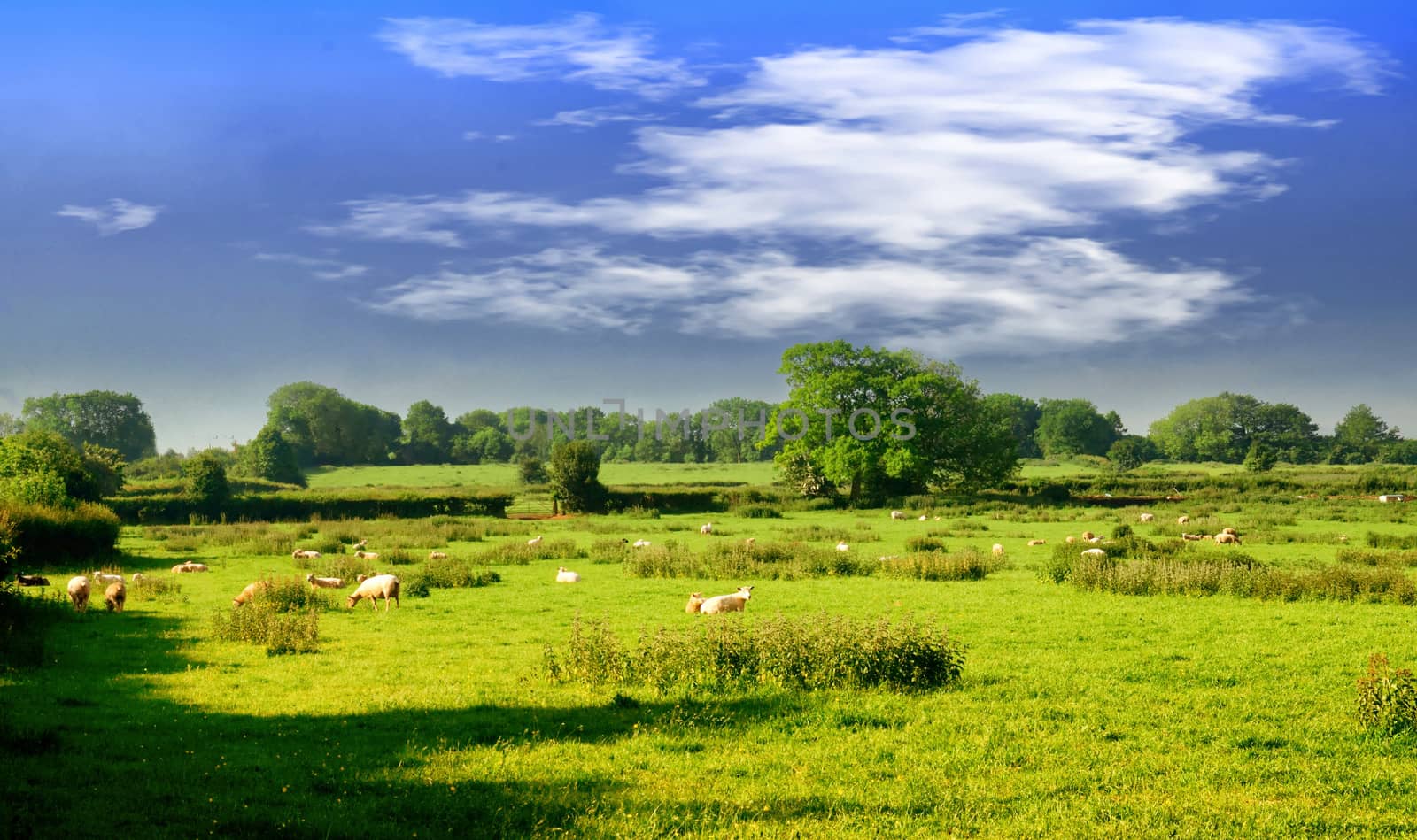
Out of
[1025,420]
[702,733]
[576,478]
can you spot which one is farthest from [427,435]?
[702,733]

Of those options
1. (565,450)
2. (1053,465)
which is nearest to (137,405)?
(565,450)

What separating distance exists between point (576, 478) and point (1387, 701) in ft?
197

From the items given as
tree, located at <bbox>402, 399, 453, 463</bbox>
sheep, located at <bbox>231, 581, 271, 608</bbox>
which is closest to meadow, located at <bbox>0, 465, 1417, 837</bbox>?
sheep, located at <bbox>231, 581, 271, 608</bbox>

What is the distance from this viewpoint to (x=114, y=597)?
71.4 feet

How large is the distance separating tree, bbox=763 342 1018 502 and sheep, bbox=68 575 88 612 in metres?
58.2

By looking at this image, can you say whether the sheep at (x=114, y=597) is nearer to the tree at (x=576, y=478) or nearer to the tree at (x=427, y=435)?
the tree at (x=576, y=478)

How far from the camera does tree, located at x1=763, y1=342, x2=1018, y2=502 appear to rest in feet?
249

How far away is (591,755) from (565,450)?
59883mm

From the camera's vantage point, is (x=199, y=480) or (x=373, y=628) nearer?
(x=373, y=628)

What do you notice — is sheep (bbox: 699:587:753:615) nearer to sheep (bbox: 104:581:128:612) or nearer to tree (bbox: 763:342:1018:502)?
sheep (bbox: 104:581:128:612)

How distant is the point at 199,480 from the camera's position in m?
61.4

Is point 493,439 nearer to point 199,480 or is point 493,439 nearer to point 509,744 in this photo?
point 199,480

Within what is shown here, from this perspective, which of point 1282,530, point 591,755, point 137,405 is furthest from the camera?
point 137,405

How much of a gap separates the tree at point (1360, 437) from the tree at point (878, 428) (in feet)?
350
